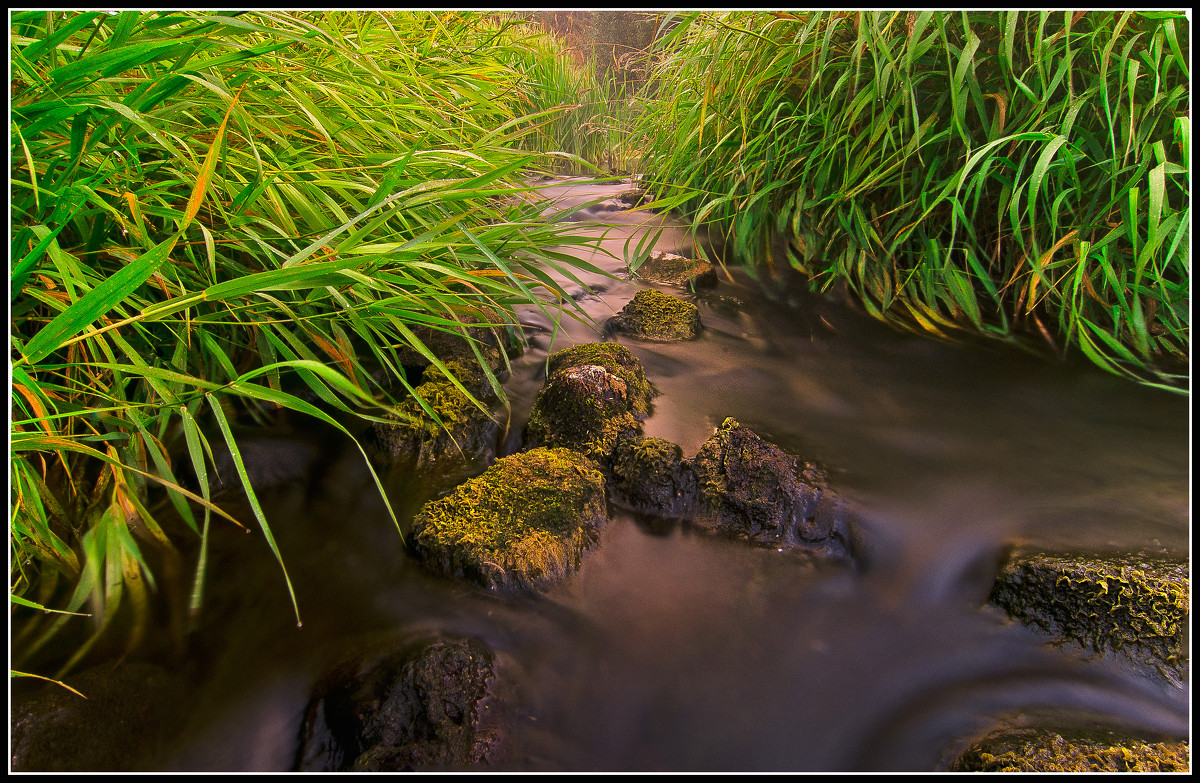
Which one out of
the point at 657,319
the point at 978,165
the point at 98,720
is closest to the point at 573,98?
the point at 657,319

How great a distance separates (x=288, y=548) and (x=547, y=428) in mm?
761

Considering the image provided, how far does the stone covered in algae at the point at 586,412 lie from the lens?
72.8 inches

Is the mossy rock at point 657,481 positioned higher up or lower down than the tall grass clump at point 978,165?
lower down

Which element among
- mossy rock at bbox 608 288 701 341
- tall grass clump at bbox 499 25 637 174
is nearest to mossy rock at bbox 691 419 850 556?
mossy rock at bbox 608 288 701 341

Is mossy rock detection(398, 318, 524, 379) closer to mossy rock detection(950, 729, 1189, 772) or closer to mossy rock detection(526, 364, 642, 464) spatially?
mossy rock detection(526, 364, 642, 464)

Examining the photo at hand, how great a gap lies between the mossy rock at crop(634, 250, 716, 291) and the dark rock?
2.47 meters

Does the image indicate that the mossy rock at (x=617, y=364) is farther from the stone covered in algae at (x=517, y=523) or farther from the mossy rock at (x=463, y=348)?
the stone covered in algae at (x=517, y=523)

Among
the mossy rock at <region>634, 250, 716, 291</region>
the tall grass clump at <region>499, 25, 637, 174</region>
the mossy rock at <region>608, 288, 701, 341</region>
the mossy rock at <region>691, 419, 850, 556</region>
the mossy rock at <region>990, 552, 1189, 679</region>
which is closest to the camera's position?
the mossy rock at <region>990, 552, 1189, 679</region>

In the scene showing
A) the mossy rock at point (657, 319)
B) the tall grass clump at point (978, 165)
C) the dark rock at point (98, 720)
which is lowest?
the dark rock at point (98, 720)

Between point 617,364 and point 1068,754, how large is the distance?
4.84ft

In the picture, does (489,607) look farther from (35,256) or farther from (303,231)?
(303,231)

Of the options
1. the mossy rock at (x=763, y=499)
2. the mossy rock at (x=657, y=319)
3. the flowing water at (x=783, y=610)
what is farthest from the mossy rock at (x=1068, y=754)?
the mossy rock at (x=657, y=319)

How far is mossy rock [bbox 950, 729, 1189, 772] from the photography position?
1.11 meters

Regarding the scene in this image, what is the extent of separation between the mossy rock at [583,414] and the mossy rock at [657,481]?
0.11m
